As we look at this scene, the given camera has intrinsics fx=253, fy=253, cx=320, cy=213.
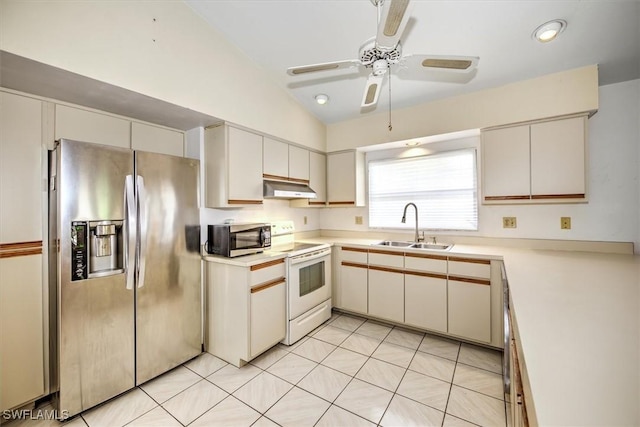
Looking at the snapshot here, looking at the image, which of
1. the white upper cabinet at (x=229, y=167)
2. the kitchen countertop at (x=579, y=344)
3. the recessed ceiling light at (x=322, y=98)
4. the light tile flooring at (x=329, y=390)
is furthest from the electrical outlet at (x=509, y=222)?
the white upper cabinet at (x=229, y=167)

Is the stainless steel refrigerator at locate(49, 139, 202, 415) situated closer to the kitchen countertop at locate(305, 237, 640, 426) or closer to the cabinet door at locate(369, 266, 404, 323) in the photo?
the cabinet door at locate(369, 266, 404, 323)

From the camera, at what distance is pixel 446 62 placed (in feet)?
4.86

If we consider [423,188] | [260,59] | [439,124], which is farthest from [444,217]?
[260,59]

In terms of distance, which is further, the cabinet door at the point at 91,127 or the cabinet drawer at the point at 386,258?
the cabinet drawer at the point at 386,258

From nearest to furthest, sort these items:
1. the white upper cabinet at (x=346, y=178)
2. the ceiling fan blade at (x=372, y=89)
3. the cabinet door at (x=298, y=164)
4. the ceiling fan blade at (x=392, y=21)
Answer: the ceiling fan blade at (x=392, y=21) < the ceiling fan blade at (x=372, y=89) < the cabinet door at (x=298, y=164) < the white upper cabinet at (x=346, y=178)

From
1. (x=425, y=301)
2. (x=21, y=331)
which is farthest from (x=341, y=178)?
(x=21, y=331)

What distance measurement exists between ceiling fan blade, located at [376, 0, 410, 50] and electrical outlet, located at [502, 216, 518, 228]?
230 centimetres

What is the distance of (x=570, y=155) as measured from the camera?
219 centimetres

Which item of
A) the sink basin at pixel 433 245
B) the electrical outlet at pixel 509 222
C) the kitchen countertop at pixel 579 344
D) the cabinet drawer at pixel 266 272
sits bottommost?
the cabinet drawer at pixel 266 272

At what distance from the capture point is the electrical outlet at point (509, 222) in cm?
262

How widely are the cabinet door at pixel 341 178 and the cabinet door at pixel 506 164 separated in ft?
4.96

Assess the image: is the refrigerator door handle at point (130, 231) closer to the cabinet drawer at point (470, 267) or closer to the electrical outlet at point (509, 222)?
the cabinet drawer at point (470, 267)

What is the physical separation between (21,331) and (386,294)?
9.66 ft

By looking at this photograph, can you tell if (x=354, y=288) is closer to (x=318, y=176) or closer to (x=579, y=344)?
(x=318, y=176)
